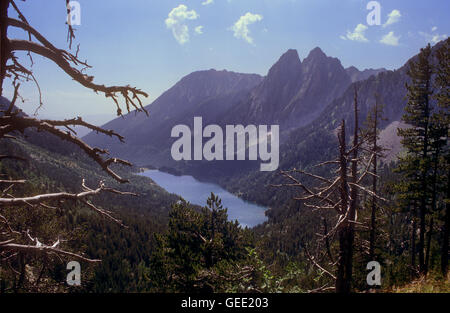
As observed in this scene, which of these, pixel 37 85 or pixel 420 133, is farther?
pixel 420 133

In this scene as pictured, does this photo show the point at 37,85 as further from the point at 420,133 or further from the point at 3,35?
the point at 420,133

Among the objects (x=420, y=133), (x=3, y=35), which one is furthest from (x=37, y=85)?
(x=420, y=133)

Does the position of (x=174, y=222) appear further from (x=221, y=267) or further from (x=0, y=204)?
(x=0, y=204)

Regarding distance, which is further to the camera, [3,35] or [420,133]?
[420,133]

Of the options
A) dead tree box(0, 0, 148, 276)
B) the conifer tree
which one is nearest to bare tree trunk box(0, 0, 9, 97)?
dead tree box(0, 0, 148, 276)

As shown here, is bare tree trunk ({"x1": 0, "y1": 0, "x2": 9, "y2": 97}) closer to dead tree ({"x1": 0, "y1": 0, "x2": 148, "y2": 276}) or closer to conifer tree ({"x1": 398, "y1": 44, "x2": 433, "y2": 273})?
dead tree ({"x1": 0, "y1": 0, "x2": 148, "y2": 276})

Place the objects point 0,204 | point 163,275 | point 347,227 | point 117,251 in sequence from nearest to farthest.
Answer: point 0,204 < point 347,227 < point 163,275 < point 117,251

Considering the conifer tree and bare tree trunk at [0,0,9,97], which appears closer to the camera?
bare tree trunk at [0,0,9,97]

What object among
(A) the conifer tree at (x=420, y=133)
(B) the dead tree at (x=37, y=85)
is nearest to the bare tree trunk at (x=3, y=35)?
(B) the dead tree at (x=37, y=85)

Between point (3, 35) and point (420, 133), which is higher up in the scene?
point (420, 133)

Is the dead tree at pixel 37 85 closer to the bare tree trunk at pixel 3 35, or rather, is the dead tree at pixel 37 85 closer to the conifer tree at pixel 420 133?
the bare tree trunk at pixel 3 35
